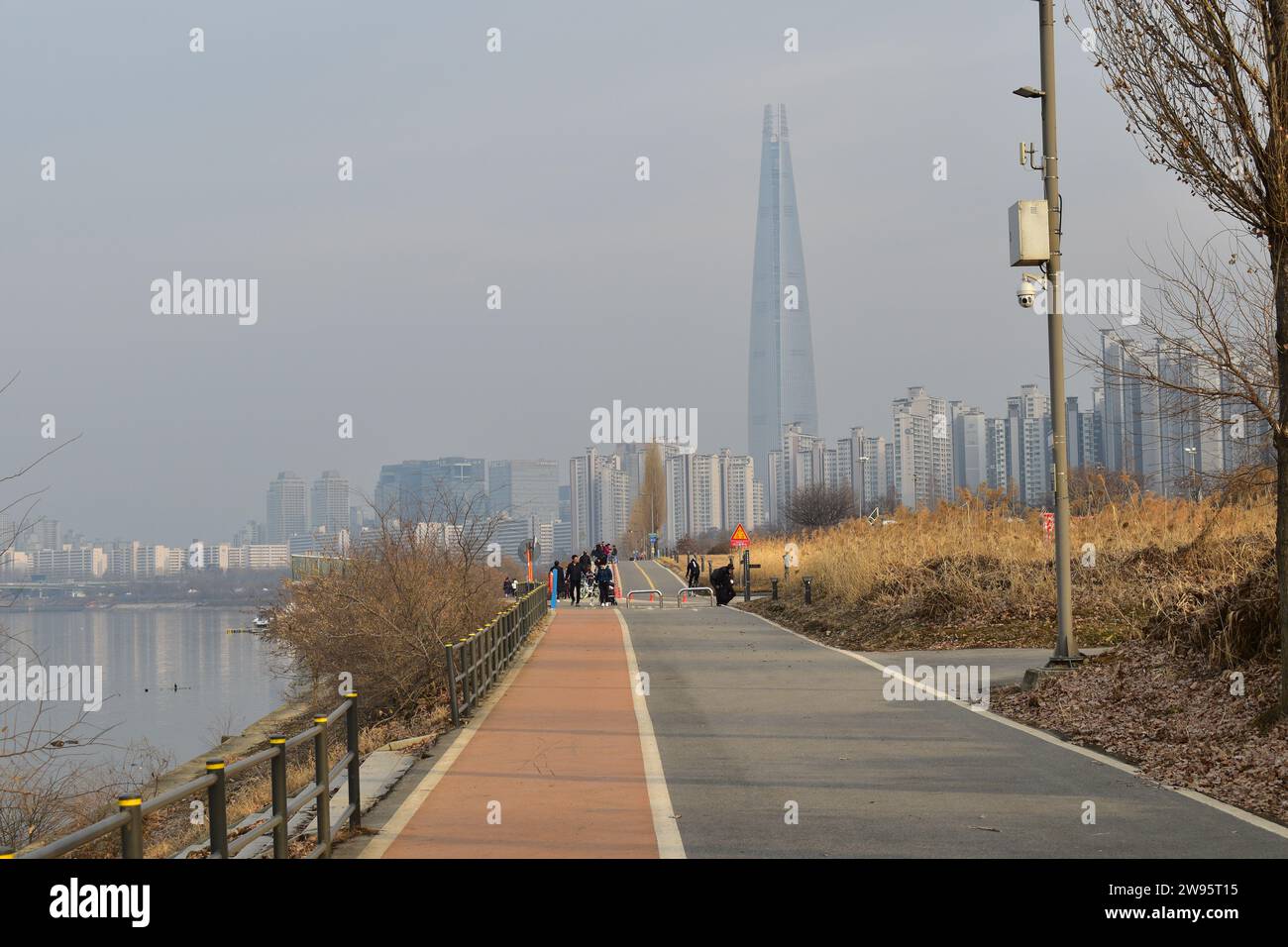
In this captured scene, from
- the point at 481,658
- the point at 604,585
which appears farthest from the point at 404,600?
the point at 604,585

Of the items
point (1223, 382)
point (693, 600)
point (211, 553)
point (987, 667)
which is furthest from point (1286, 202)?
point (211, 553)

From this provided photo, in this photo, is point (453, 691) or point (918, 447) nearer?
point (453, 691)

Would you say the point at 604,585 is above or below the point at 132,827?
below

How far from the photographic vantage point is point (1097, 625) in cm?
2277

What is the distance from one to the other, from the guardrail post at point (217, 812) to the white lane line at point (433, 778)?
2093mm

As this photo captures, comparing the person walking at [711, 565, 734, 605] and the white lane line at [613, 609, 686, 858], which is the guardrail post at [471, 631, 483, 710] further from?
the person walking at [711, 565, 734, 605]

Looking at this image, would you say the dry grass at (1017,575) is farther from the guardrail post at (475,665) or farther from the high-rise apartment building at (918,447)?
the high-rise apartment building at (918,447)

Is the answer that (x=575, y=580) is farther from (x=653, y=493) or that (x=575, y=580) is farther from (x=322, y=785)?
(x=653, y=493)

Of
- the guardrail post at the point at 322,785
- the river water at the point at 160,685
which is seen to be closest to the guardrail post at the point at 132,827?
the guardrail post at the point at 322,785

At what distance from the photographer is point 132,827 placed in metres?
5.11

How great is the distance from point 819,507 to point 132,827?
329 ft

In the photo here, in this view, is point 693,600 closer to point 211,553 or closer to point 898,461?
point 211,553

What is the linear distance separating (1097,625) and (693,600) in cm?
2835

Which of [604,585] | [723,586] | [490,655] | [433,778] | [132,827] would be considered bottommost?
[723,586]
